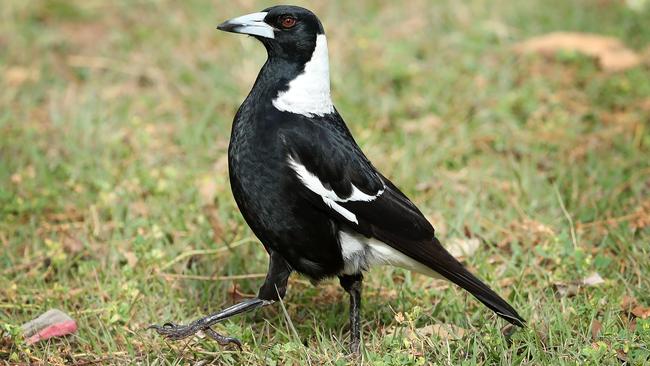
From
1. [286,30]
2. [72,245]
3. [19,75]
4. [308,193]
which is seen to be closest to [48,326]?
[72,245]

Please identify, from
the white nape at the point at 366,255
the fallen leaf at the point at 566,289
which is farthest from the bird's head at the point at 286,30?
the fallen leaf at the point at 566,289

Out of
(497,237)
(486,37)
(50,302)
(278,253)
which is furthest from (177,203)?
(486,37)

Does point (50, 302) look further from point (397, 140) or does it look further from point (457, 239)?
point (397, 140)

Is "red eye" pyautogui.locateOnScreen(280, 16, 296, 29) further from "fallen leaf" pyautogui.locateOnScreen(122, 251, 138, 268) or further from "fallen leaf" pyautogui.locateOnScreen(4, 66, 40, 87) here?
"fallen leaf" pyautogui.locateOnScreen(4, 66, 40, 87)

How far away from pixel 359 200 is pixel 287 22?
653mm

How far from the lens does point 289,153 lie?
2.88 meters

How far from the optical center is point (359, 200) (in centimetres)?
298

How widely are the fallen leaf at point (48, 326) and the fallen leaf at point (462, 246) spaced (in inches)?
59.0

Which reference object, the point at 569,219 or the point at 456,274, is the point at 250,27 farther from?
the point at 569,219

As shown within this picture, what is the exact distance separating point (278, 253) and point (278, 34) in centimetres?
74

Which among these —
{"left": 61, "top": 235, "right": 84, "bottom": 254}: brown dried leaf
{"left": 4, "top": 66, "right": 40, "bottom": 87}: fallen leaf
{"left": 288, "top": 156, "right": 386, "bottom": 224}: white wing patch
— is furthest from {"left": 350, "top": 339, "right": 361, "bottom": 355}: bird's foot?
{"left": 4, "top": 66, "right": 40, "bottom": 87}: fallen leaf

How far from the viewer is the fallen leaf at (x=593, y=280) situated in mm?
3316

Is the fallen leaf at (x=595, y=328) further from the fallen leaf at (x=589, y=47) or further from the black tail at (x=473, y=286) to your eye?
the fallen leaf at (x=589, y=47)

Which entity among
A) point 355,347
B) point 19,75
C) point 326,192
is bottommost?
point 355,347
